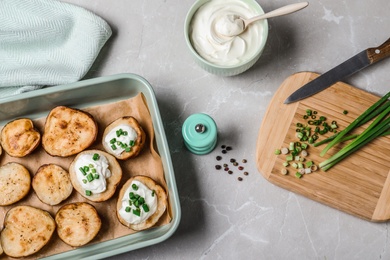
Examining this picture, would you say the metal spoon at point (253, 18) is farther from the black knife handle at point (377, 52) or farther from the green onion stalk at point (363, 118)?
the green onion stalk at point (363, 118)

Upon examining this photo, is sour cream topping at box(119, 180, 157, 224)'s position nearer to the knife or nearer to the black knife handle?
the knife

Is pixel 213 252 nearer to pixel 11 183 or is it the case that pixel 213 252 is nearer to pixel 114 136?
pixel 114 136

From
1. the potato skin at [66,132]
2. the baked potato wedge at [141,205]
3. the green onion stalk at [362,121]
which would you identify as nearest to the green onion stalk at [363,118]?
the green onion stalk at [362,121]

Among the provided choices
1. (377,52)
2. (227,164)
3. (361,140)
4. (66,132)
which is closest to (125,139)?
(66,132)

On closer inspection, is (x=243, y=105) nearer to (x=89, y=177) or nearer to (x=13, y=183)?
(x=89, y=177)

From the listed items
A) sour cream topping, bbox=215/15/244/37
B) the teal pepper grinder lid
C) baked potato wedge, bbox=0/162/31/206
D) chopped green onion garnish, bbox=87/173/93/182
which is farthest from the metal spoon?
baked potato wedge, bbox=0/162/31/206

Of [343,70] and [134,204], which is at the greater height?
[343,70]
